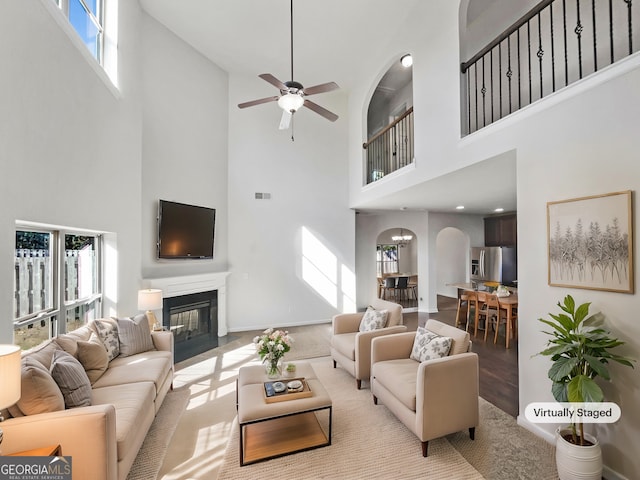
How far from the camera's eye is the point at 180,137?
197 inches

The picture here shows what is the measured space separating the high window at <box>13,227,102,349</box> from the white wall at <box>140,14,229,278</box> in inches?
35.3

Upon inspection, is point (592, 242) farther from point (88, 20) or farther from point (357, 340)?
point (88, 20)

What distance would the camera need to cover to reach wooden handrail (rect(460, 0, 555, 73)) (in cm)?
265

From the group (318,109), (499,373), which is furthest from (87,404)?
(499,373)

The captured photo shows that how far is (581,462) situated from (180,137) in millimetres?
5950

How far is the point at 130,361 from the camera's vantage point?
120 inches

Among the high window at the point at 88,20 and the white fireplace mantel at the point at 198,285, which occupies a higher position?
the high window at the point at 88,20

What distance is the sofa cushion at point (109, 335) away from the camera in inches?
120

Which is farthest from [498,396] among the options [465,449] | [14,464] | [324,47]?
[324,47]

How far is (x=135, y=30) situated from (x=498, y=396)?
6.58m

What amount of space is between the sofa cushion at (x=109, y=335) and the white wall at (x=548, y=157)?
4.00m

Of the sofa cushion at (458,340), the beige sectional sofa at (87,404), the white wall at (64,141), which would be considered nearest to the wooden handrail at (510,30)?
the sofa cushion at (458,340)

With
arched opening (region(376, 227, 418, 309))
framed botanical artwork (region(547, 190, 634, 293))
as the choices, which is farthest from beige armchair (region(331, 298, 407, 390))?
arched opening (region(376, 227, 418, 309))

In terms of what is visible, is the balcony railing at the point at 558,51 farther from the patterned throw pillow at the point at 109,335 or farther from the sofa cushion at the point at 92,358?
the patterned throw pillow at the point at 109,335
